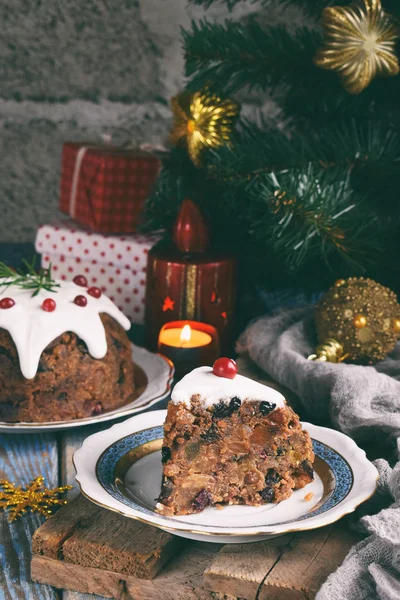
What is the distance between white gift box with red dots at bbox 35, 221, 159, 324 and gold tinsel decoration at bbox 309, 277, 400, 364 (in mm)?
530

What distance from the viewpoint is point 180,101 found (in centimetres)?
171

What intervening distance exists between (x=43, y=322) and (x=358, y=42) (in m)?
0.75

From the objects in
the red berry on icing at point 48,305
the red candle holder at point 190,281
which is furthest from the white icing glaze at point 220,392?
the red candle holder at point 190,281

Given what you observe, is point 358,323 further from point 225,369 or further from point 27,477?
point 27,477

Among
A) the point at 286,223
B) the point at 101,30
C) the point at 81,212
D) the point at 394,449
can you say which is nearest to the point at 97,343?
the point at 286,223

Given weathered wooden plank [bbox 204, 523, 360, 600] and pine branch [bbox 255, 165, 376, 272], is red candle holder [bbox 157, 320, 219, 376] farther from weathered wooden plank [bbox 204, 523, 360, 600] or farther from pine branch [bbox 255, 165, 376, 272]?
weathered wooden plank [bbox 204, 523, 360, 600]

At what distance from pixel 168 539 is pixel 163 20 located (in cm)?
156

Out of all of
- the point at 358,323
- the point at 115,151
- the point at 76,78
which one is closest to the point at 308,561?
the point at 358,323

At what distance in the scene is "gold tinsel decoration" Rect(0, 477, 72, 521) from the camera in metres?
1.13

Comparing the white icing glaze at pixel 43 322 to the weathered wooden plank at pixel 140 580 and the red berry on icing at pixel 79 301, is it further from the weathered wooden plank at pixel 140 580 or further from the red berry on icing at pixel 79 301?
the weathered wooden plank at pixel 140 580

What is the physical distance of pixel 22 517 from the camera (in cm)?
112

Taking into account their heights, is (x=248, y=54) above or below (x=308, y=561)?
above

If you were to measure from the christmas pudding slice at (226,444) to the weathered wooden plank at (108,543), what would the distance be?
0.16ft

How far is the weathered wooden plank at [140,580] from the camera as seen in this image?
3.13ft
